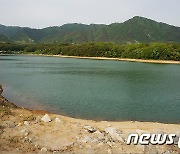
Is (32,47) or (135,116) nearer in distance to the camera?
(135,116)

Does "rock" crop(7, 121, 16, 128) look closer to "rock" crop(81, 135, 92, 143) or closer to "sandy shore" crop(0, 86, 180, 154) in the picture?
"sandy shore" crop(0, 86, 180, 154)

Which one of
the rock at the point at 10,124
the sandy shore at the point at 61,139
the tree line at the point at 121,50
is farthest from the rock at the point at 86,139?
the tree line at the point at 121,50

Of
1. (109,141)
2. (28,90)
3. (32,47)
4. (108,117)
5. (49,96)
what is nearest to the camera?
(109,141)

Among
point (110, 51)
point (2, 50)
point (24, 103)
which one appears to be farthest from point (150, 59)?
point (2, 50)

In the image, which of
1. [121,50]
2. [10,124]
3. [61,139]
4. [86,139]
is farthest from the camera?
[121,50]

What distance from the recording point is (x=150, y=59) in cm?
11138

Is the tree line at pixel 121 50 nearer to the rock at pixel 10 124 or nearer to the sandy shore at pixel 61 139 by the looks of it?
the sandy shore at pixel 61 139

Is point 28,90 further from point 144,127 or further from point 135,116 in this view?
point 144,127

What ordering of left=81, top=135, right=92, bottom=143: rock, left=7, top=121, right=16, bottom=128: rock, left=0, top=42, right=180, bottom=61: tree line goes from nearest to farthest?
left=81, top=135, right=92, bottom=143: rock < left=7, top=121, right=16, bottom=128: rock < left=0, top=42, right=180, bottom=61: tree line

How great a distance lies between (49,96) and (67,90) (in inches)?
173

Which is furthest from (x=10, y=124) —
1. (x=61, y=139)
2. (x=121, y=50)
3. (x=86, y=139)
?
(x=121, y=50)

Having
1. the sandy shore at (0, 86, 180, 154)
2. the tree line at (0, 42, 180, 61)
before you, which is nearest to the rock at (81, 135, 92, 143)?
the sandy shore at (0, 86, 180, 154)

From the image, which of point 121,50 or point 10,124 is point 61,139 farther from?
point 121,50

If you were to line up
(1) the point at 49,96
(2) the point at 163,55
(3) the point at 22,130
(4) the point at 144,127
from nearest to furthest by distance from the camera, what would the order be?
(3) the point at 22,130, (4) the point at 144,127, (1) the point at 49,96, (2) the point at 163,55
